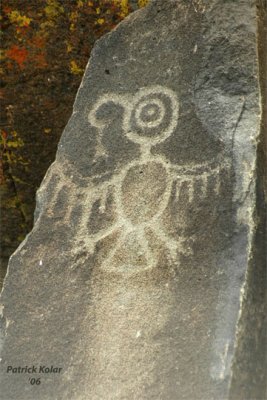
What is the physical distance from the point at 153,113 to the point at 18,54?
2.47ft

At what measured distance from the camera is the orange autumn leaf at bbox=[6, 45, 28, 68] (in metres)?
2.16

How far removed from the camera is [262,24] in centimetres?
159

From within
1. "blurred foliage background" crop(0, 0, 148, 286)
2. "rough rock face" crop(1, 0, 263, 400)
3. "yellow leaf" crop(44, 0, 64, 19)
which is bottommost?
"rough rock face" crop(1, 0, 263, 400)

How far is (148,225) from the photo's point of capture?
148 centimetres

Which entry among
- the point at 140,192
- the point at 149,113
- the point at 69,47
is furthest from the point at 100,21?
the point at 140,192

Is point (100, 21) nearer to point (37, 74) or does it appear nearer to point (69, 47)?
point (69, 47)

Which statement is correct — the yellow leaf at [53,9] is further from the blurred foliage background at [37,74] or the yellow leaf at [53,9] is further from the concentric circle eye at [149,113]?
the concentric circle eye at [149,113]

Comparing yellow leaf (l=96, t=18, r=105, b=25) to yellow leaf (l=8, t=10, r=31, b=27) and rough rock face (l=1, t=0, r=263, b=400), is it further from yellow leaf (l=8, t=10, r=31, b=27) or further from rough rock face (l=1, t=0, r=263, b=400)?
rough rock face (l=1, t=0, r=263, b=400)

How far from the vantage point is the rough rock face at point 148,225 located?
134 centimetres

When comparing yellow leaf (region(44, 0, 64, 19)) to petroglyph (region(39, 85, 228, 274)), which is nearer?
petroglyph (region(39, 85, 228, 274))

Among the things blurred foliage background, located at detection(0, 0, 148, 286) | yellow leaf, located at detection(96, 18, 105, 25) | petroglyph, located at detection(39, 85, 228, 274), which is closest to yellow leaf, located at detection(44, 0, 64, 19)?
blurred foliage background, located at detection(0, 0, 148, 286)

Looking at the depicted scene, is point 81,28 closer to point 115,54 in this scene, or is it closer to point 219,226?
point 115,54

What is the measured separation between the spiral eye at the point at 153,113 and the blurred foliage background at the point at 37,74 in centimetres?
56

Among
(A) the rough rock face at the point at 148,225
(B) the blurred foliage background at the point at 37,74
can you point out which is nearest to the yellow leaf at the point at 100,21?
(B) the blurred foliage background at the point at 37,74
